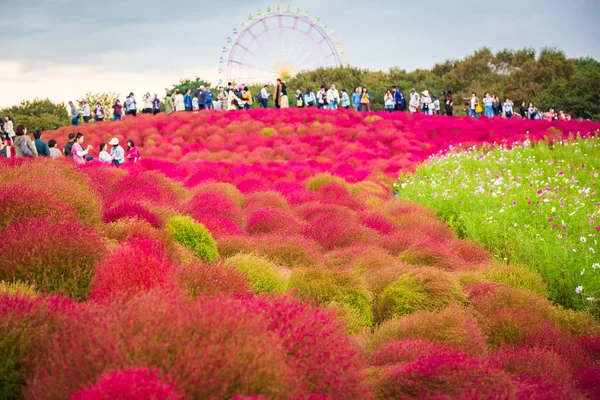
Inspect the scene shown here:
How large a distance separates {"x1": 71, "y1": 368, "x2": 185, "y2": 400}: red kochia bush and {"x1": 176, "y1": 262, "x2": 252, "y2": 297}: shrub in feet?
5.08

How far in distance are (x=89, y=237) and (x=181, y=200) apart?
4.03 metres

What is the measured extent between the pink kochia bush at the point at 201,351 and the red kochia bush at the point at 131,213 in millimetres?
2714

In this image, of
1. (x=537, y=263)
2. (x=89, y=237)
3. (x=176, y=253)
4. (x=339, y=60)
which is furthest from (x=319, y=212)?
(x=339, y=60)

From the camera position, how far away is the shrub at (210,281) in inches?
168

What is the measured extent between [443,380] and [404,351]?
63 centimetres

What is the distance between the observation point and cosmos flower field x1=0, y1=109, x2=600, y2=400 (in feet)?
9.43

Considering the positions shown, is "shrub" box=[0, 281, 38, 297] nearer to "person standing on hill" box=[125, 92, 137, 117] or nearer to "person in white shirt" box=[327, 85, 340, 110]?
"person in white shirt" box=[327, 85, 340, 110]

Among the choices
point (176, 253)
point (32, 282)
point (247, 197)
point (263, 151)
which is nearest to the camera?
point (32, 282)

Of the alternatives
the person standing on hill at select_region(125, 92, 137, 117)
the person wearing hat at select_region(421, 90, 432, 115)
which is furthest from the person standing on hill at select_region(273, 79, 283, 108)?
the person wearing hat at select_region(421, 90, 432, 115)

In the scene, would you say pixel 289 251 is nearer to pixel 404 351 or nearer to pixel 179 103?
pixel 404 351

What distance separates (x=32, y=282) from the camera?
13.3ft

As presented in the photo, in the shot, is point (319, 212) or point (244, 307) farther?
point (319, 212)

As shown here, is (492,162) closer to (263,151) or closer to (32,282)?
(263,151)

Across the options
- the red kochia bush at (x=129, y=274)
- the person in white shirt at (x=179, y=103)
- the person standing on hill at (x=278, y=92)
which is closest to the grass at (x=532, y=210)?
the red kochia bush at (x=129, y=274)
